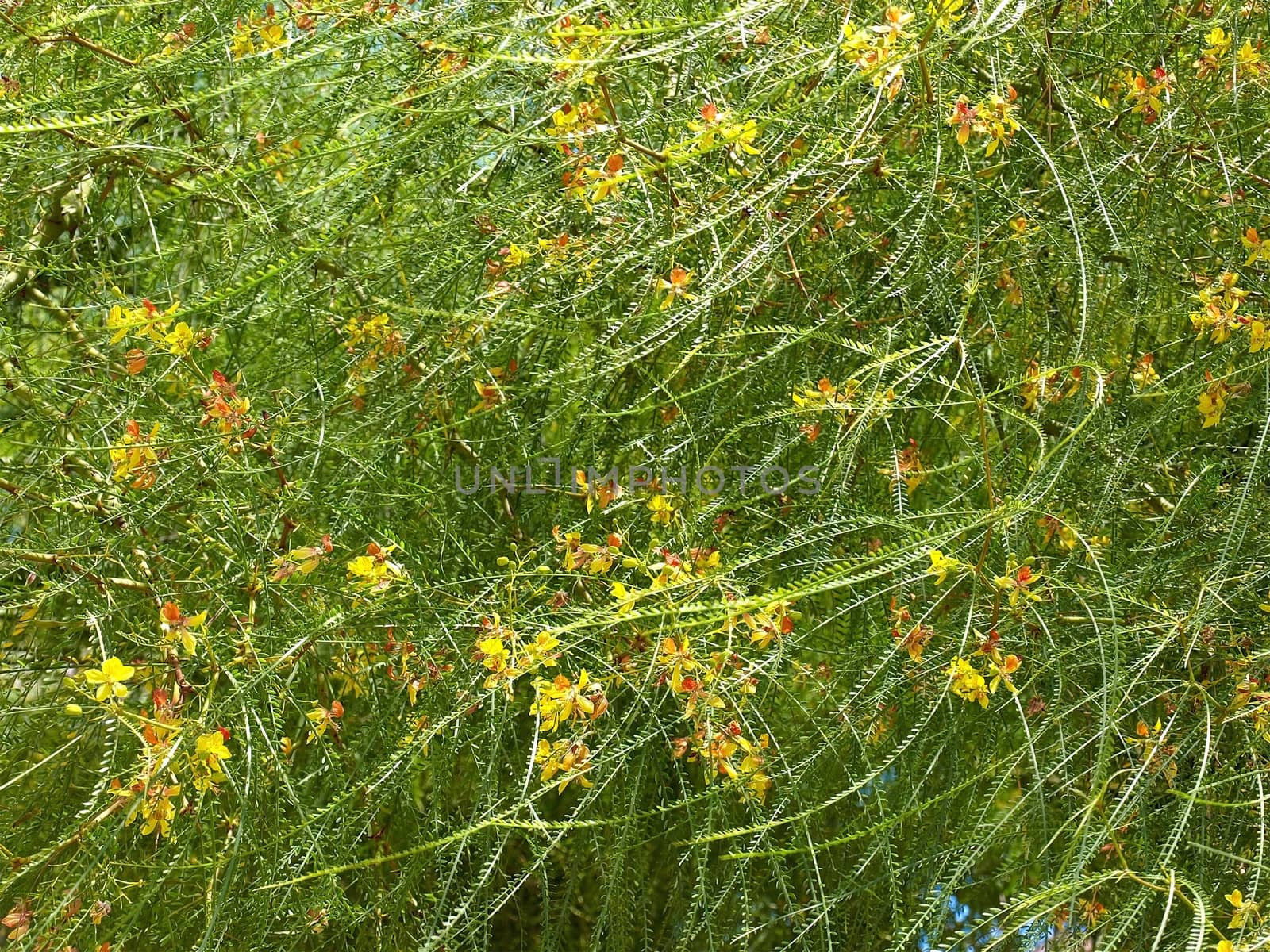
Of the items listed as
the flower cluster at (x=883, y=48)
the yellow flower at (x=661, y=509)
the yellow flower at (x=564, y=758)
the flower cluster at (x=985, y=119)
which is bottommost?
the yellow flower at (x=564, y=758)

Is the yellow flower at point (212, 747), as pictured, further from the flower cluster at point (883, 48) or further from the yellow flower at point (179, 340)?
the flower cluster at point (883, 48)

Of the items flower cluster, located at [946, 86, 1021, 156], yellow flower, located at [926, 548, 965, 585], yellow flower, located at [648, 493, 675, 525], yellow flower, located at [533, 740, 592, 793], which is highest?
flower cluster, located at [946, 86, 1021, 156]

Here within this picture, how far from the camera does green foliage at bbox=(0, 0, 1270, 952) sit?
1006 millimetres

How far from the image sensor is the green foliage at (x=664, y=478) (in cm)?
101

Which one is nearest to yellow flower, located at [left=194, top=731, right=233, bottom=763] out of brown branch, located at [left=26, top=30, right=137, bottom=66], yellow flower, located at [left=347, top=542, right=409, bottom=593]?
yellow flower, located at [left=347, top=542, right=409, bottom=593]

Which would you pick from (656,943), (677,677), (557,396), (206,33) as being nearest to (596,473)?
(557,396)

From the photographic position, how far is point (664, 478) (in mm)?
1161

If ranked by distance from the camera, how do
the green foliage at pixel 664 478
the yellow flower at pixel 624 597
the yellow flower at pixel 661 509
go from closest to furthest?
the yellow flower at pixel 624 597
the green foliage at pixel 664 478
the yellow flower at pixel 661 509

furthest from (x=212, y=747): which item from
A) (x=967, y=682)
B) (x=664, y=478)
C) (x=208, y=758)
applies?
(x=967, y=682)

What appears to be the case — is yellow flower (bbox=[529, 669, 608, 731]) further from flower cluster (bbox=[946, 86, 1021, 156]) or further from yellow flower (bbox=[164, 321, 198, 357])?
flower cluster (bbox=[946, 86, 1021, 156])

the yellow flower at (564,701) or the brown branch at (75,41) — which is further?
the brown branch at (75,41)

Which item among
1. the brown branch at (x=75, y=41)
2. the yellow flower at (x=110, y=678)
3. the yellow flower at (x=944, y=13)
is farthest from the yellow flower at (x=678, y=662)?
the brown branch at (x=75, y=41)

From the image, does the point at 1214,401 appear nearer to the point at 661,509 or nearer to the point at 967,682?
the point at 967,682

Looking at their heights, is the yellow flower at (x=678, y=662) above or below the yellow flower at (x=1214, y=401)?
below
